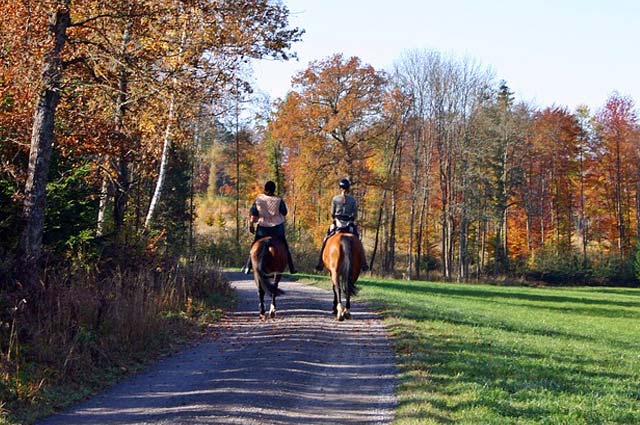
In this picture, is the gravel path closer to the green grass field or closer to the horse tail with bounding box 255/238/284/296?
the green grass field

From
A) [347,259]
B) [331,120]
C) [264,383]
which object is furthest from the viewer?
[331,120]

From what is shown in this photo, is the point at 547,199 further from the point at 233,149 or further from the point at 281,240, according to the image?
the point at 281,240

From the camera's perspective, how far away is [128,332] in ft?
39.3

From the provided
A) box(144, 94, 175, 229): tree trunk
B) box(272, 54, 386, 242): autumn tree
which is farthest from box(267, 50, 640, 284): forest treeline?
box(144, 94, 175, 229): tree trunk

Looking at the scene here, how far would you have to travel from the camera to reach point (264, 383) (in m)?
9.55

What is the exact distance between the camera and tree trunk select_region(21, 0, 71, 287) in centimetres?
1271

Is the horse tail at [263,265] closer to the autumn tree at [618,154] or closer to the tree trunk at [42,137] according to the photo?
the tree trunk at [42,137]

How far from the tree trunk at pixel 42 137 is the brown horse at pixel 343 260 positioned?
5.90 m

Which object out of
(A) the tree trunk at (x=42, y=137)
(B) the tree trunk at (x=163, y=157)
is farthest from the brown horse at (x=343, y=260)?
(A) the tree trunk at (x=42, y=137)

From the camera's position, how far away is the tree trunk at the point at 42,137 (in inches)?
500

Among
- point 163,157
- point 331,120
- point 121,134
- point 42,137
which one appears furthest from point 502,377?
point 331,120

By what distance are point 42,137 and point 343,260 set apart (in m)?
6.42

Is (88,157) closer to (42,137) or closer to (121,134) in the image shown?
(121,134)

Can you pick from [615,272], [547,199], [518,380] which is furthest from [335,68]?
[518,380]
